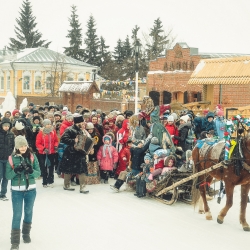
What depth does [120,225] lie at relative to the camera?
726 cm

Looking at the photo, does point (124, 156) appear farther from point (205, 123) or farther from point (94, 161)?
point (205, 123)

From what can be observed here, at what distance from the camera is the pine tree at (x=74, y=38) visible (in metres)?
63.8

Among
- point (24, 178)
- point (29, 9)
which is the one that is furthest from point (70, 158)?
point (29, 9)

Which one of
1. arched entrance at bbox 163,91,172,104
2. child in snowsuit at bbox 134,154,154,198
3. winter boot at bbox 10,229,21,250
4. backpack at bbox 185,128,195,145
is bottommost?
winter boot at bbox 10,229,21,250

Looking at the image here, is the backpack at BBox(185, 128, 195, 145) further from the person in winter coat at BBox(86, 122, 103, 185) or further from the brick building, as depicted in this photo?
the brick building

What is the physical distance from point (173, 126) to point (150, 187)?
2.71 meters

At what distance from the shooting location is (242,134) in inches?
281

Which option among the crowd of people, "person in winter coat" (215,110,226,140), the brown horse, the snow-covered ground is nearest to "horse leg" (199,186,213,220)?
the brown horse

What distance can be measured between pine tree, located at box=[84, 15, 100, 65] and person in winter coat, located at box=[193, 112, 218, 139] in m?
54.4

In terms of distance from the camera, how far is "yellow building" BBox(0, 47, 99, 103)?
4847 cm

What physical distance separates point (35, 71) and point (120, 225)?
1735 inches

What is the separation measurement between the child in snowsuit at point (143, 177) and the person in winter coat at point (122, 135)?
2040 millimetres

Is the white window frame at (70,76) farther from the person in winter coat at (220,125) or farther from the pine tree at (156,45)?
the person in winter coat at (220,125)

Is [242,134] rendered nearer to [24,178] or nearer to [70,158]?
[24,178]
